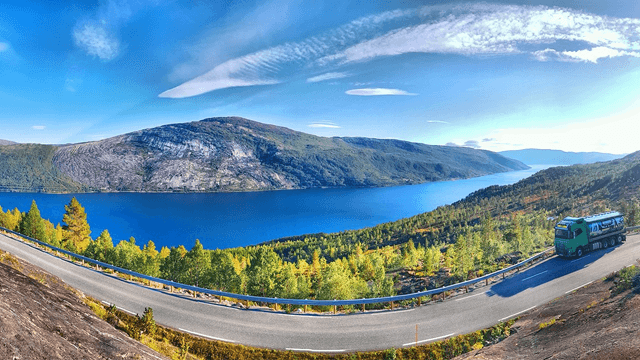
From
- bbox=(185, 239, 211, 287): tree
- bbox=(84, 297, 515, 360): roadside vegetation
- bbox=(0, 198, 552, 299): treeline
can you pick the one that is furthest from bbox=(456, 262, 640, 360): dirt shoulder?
bbox=(185, 239, 211, 287): tree

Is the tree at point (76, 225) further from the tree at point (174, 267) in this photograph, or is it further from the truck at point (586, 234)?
the truck at point (586, 234)

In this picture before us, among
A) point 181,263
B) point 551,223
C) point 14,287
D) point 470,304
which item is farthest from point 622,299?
point 551,223

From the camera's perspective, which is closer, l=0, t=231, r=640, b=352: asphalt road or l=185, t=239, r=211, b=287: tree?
l=0, t=231, r=640, b=352: asphalt road

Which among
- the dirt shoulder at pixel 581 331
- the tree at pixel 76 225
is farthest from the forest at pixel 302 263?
the dirt shoulder at pixel 581 331

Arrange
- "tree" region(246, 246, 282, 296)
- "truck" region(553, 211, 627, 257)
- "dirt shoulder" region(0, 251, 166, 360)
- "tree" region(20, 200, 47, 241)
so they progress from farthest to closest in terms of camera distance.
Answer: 1. "tree" region(20, 200, 47, 241)
2. "tree" region(246, 246, 282, 296)
3. "truck" region(553, 211, 627, 257)
4. "dirt shoulder" region(0, 251, 166, 360)

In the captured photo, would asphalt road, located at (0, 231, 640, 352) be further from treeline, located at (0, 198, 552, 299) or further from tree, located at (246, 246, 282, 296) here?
tree, located at (246, 246, 282, 296)
